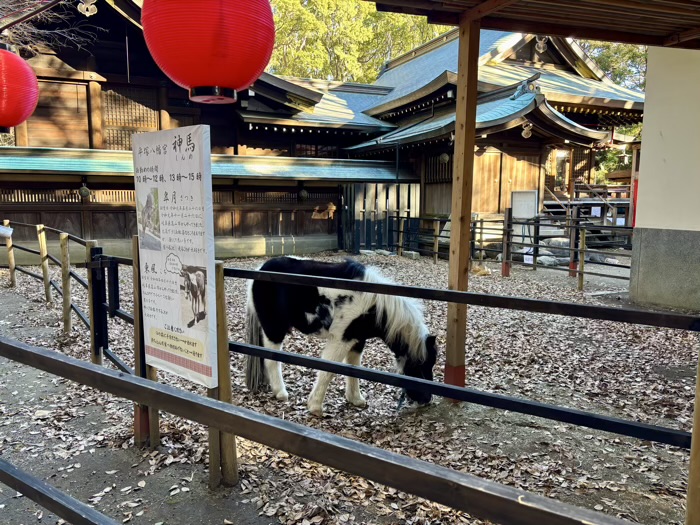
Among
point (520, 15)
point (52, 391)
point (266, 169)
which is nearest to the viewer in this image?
point (520, 15)

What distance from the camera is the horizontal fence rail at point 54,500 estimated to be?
5.04 feet

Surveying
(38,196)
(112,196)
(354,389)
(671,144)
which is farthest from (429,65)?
(354,389)

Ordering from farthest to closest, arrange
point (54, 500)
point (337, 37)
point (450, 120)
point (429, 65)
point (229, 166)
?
point (337, 37) → point (429, 65) → point (229, 166) → point (450, 120) → point (54, 500)

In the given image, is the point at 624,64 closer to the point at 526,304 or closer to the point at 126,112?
the point at 126,112

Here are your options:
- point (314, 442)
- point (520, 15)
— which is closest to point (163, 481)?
point (314, 442)

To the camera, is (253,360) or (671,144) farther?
(671,144)

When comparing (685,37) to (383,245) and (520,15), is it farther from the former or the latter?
(383,245)

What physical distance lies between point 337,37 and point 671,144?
30.4 metres

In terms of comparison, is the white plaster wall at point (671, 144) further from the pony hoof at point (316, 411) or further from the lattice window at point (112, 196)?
the lattice window at point (112, 196)

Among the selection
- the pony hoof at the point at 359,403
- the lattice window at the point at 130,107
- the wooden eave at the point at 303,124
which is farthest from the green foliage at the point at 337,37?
the pony hoof at the point at 359,403

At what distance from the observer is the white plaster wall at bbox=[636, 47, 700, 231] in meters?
7.73

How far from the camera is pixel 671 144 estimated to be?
Answer: 26.3ft

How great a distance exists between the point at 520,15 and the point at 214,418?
4.51m

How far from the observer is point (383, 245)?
17.2 metres
